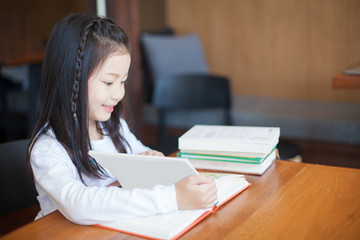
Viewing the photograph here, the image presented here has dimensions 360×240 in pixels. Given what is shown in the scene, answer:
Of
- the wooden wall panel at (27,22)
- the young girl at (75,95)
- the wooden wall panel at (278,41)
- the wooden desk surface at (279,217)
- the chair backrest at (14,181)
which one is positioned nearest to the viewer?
the wooden desk surface at (279,217)

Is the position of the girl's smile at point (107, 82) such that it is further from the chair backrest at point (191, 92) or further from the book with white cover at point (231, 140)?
the chair backrest at point (191, 92)

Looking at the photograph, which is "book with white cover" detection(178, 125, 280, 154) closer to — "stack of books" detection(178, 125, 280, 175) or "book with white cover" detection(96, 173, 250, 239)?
"stack of books" detection(178, 125, 280, 175)

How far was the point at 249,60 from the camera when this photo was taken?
137 inches

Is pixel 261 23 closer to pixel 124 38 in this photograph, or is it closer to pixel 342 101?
pixel 342 101

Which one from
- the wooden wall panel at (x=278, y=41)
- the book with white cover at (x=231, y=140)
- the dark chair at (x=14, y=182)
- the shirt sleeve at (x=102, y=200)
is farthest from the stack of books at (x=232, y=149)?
the wooden wall panel at (x=278, y=41)

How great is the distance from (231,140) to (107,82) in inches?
13.5

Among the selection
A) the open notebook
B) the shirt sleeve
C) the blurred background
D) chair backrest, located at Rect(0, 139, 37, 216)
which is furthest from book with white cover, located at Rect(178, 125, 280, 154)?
the blurred background

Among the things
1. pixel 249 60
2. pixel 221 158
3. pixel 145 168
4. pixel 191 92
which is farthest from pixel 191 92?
pixel 145 168

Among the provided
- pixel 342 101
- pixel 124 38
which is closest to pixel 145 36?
pixel 342 101

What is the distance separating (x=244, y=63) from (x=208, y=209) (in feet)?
8.93

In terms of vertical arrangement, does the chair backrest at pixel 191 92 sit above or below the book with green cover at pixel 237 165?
below

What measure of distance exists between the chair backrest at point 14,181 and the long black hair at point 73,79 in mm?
168

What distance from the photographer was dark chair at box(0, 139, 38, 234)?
1.19 m

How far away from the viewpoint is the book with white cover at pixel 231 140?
113cm
